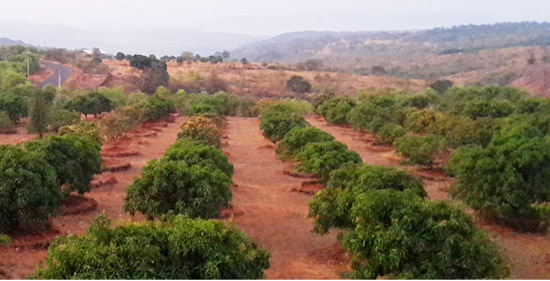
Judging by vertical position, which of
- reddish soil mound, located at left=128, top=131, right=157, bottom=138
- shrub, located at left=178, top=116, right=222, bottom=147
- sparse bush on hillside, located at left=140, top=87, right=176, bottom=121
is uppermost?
shrub, located at left=178, top=116, right=222, bottom=147

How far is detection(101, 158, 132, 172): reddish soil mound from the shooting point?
24312 mm

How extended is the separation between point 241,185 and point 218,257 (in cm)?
1396

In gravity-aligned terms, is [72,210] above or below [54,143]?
below

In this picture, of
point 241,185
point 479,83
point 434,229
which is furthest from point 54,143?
point 479,83

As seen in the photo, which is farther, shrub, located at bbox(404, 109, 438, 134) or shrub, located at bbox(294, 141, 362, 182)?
shrub, located at bbox(404, 109, 438, 134)

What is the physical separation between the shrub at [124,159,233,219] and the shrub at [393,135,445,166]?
1245cm

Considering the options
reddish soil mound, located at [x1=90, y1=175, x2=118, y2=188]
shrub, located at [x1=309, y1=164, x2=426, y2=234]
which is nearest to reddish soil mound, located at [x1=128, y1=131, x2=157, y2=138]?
reddish soil mound, located at [x1=90, y1=175, x2=118, y2=188]

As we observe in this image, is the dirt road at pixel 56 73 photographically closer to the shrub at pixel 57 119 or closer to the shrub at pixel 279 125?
the shrub at pixel 57 119

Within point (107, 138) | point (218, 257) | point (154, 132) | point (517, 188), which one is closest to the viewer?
point (218, 257)

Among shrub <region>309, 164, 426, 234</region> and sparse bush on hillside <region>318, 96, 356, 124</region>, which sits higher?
shrub <region>309, 164, 426, 234</region>

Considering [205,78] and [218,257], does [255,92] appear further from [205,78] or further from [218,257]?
[218,257]

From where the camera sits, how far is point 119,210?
18344 millimetres

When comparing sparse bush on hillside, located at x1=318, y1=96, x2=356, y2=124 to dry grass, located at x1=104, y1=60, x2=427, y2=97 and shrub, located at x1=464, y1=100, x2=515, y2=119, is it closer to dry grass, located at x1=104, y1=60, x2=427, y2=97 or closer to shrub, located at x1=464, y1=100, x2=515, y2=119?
shrub, located at x1=464, y1=100, x2=515, y2=119

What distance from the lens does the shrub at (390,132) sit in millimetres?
30250
